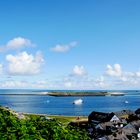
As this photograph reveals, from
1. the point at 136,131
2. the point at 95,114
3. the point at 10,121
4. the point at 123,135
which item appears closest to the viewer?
the point at 10,121

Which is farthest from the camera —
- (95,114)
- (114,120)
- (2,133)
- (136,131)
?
(95,114)

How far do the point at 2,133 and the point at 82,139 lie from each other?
5283 mm

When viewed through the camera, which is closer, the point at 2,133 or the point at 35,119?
the point at 2,133

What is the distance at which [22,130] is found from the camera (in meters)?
16.5

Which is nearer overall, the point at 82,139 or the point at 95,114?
the point at 82,139

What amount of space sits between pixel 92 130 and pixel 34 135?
72.8m

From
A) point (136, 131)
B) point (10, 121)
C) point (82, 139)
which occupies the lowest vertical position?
point (136, 131)

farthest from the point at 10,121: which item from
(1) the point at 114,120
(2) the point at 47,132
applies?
(1) the point at 114,120

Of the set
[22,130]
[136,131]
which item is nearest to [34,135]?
[22,130]

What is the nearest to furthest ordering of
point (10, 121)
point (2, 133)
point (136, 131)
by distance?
1. point (2, 133)
2. point (10, 121)
3. point (136, 131)

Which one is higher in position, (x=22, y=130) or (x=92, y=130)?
(x=22, y=130)

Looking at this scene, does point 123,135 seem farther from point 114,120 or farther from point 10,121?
point 10,121

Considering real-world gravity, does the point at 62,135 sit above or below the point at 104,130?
above

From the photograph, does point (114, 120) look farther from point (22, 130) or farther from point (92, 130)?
point (22, 130)
